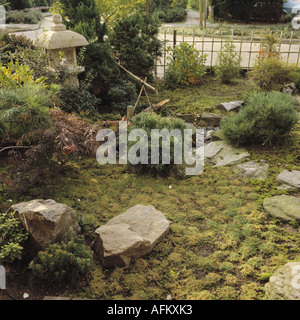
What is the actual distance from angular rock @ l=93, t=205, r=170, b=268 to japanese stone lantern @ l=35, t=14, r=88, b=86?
350cm

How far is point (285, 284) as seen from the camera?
3010 millimetres

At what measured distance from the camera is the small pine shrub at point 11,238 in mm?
3137

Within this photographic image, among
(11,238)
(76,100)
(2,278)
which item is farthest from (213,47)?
(2,278)

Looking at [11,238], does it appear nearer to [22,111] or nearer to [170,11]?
[22,111]

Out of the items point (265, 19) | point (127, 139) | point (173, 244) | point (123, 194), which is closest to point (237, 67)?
point (127, 139)

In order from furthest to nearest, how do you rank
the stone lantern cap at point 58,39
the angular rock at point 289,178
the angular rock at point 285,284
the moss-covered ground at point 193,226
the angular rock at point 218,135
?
1. the angular rock at point 218,135
2. the stone lantern cap at point 58,39
3. the angular rock at point 289,178
4. the moss-covered ground at point 193,226
5. the angular rock at point 285,284

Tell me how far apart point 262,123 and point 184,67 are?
13.3 feet

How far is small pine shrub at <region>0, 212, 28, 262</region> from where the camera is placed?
3137 mm

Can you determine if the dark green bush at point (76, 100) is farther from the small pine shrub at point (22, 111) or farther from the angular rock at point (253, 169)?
the angular rock at point (253, 169)

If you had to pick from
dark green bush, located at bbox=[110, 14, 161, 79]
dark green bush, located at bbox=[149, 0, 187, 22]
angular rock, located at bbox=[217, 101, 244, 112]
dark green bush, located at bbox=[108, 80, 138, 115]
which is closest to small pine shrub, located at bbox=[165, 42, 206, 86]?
dark green bush, located at bbox=[110, 14, 161, 79]

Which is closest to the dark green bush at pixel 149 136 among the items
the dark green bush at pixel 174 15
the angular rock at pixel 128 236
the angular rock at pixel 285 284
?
the angular rock at pixel 128 236

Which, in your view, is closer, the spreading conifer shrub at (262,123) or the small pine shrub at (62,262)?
the small pine shrub at (62,262)

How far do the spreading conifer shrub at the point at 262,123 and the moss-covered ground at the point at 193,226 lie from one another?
9.2 inches

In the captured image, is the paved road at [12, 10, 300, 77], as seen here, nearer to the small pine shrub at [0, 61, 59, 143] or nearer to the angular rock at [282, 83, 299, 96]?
the angular rock at [282, 83, 299, 96]
